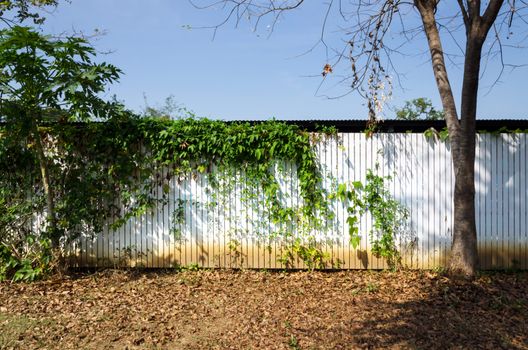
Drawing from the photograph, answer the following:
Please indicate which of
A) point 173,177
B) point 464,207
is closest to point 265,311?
point 173,177

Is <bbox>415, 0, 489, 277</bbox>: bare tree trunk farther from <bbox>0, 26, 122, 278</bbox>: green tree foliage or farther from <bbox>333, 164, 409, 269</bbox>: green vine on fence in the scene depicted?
<bbox>0, 26, 122, 278</bbox>: green tree foliage

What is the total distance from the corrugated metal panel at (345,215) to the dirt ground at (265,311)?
0.30m

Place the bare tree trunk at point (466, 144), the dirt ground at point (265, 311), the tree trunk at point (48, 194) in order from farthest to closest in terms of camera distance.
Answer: the tree trunk at point (48, 194) → the bare tree trunk at point (466, 144) → the dirt ground at point (265, 311)

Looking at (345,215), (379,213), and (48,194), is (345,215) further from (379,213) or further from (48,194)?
(48,194)

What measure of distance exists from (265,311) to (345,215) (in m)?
2.24

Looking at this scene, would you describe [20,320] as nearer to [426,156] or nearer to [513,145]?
[426,156]

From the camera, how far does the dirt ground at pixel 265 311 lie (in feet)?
13.9

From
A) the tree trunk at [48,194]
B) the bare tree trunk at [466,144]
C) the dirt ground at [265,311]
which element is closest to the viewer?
the dirt ground at [265,311]

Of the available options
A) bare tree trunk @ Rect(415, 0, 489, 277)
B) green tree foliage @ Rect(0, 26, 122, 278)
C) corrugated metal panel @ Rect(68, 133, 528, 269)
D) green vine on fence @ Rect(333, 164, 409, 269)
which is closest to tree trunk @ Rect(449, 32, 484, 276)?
bare tree trunk @ Rect(415, 0, 489, 277)

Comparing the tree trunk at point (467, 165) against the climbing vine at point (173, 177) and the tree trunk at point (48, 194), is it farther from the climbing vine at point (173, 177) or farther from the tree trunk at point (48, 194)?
the tree trunk at point (48, 194)

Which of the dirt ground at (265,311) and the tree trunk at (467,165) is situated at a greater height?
the tree trunk at (467,165)

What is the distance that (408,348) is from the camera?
4.01m

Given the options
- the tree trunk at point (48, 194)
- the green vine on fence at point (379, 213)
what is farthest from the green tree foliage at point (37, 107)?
the green vine on fence at point (379, 213)

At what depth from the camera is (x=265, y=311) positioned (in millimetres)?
5023
